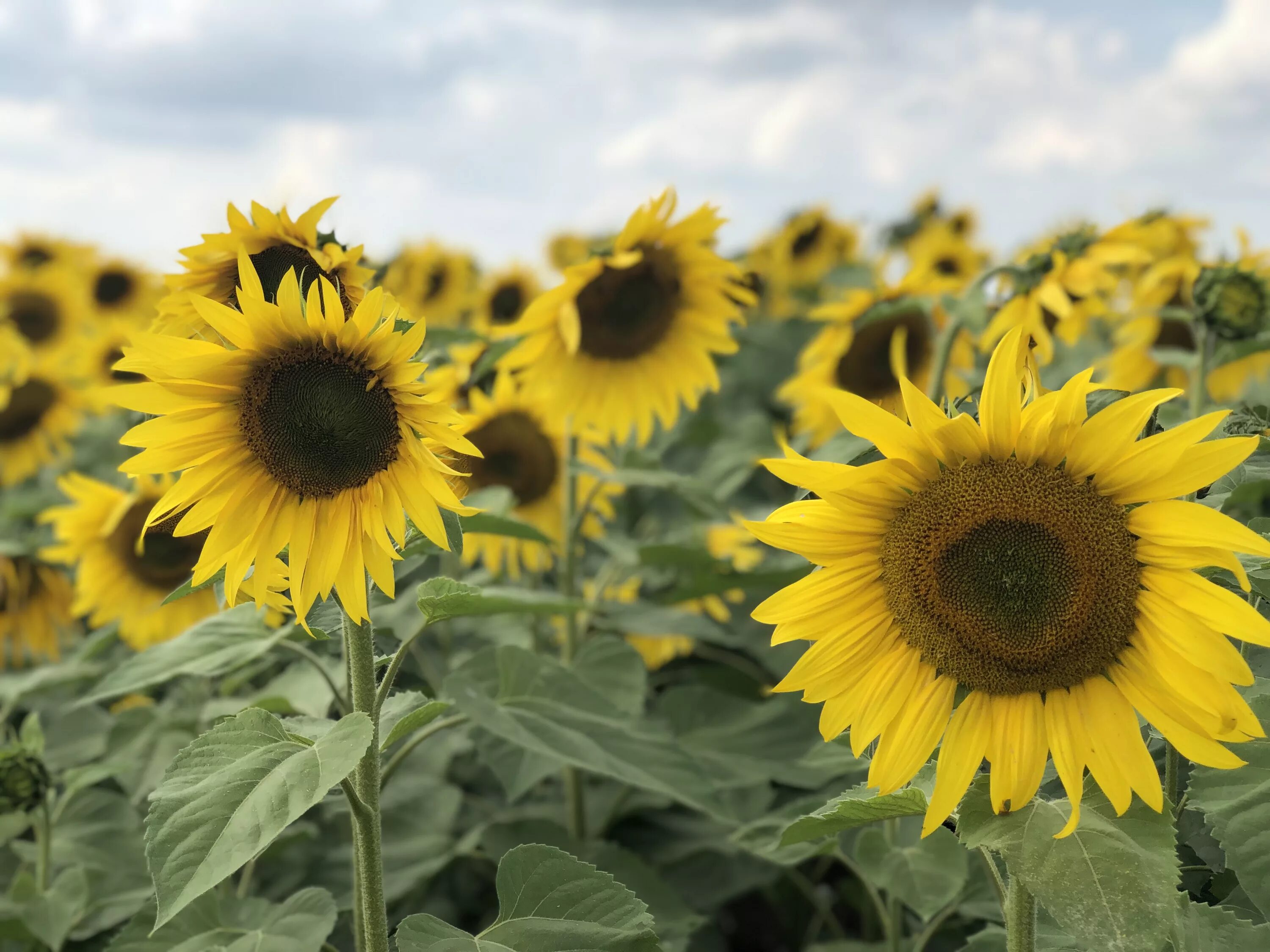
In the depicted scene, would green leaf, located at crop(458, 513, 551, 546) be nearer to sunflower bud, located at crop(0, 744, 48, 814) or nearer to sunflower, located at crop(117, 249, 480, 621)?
sunflower, located at crop(117, 249, 480, 621)

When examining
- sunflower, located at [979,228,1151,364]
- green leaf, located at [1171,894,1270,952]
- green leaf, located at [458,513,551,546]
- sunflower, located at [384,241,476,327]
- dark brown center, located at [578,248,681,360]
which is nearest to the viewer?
green leaf, located at [1171,894,1270,952]

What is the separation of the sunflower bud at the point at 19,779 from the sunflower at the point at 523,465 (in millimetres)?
1359

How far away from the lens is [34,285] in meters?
6.21

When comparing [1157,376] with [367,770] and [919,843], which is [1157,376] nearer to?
[919,843]

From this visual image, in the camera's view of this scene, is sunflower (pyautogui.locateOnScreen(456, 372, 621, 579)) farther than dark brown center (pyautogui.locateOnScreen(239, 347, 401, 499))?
Yes

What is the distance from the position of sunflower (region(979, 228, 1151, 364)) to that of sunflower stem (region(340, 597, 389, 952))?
1855 millimetres

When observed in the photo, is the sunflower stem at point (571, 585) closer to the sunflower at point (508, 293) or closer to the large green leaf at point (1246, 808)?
the large green leaf at point (1246, 808)

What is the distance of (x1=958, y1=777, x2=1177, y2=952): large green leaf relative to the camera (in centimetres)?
114

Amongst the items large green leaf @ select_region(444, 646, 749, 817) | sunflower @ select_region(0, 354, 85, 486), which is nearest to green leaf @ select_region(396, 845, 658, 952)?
large green leaf @ select_region(444, 646, 749, 817)

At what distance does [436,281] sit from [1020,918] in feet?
18.7

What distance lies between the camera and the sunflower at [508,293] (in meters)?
5.00

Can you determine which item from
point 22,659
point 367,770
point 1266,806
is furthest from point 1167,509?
point 22,659

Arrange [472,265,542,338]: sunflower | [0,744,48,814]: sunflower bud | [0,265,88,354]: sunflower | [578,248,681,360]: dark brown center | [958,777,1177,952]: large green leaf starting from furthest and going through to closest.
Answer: [0,265,88,354]: sunflower → [472,265,542,338]: sunflower → [578,248,681,360]: dark brown center → [0,744,48,814]: sunflower bud → [958,777,1177,952]: large green leaf

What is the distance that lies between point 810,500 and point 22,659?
10.4ft
